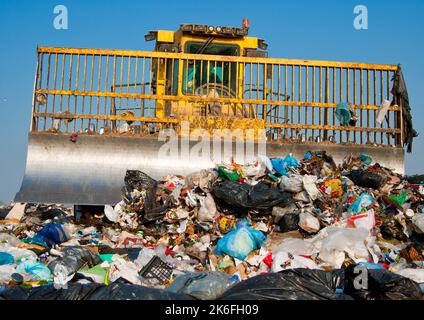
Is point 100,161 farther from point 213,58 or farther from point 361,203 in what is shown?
point 361,203

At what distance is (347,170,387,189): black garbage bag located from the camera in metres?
7.12

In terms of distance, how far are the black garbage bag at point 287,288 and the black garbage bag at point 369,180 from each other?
3493mm

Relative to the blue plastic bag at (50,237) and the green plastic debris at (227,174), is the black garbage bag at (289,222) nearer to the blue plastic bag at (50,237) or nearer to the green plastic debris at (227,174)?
the green plastic debris at (227,174)

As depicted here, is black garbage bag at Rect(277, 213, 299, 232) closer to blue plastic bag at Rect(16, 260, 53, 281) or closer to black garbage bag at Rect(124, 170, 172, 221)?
black garbage bag at Rect(124, 170, 172, 221)

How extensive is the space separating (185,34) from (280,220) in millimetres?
3851

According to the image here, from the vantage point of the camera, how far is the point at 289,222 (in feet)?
20.2

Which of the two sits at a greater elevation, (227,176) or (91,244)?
(227,176)

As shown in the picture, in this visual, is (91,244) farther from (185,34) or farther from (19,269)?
(185,34)

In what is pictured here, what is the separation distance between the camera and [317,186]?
6930 millimetres

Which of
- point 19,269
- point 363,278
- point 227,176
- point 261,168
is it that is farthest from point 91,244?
point 363,278

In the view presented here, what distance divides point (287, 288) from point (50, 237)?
132 inches

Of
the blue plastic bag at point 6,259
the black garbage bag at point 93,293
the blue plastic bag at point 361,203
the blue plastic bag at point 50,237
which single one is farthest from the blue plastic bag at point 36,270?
the blue plastic bag at point 361,203

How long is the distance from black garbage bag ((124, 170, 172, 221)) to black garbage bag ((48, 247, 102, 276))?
5.25ft

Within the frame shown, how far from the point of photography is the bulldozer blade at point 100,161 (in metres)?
7.27
